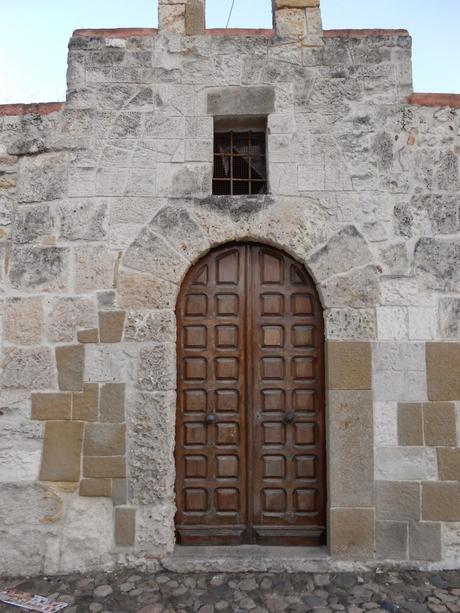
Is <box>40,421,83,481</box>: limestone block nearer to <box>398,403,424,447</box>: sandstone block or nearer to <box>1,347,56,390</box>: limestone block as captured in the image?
<box>1,347,56,390</box>: limestone block

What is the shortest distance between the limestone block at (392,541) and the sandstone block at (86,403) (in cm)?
200

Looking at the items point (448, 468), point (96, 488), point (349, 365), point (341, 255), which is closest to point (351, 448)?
point (349, 365)

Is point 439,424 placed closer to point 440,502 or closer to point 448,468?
point 448,468

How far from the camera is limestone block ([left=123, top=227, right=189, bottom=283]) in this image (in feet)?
11.3

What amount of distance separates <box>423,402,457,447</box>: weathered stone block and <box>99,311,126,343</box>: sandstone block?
207cm

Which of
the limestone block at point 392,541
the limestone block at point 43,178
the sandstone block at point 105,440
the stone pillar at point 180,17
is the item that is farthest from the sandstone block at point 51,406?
the stone pillar at point 180,17

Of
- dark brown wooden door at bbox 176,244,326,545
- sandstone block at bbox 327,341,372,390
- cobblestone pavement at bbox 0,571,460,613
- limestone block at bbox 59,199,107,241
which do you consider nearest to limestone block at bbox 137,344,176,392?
dark brown wooden door at bbox 176,244,326,545

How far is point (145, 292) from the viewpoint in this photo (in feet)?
11.3

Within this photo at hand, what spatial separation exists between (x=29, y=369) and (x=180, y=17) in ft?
8.92

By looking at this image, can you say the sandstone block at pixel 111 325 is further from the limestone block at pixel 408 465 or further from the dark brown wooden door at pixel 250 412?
the limestone block at pixel 408 465

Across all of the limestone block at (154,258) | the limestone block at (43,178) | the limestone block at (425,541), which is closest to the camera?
the limestone block at (425,541)

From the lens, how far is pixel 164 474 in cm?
331

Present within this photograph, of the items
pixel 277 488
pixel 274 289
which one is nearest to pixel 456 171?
pixel 274 289

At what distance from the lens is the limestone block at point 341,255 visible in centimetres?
343
